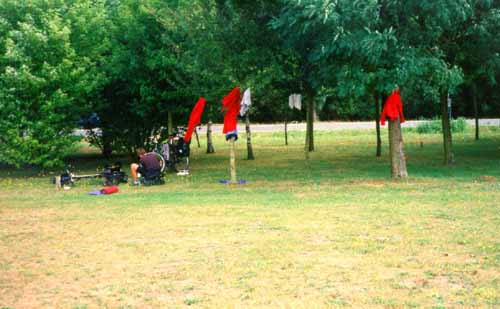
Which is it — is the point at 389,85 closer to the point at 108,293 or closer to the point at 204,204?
the point at 204,204

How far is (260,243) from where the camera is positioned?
10.3 meters

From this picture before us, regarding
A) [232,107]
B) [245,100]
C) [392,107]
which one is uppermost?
[245,100]

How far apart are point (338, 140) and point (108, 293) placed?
28168 millimetres

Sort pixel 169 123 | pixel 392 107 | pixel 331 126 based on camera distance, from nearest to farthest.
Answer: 1. pixel 392 107
2. pixel 169 123
3. pixel 331 126

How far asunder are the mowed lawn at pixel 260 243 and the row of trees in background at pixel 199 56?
2423mm

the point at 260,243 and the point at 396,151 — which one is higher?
the point at 396,151

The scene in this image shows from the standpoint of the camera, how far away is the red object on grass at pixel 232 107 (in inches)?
733

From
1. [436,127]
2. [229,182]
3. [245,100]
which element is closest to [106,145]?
[229,182]

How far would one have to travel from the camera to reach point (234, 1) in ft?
61.6

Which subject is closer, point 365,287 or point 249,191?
point 365,287

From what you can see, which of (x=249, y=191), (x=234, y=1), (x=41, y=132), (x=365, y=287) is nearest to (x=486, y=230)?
(x=365, y=287)

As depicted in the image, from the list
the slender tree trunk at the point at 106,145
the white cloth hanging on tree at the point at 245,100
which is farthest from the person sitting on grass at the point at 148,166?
the slender tree trunk at the point at 106,145

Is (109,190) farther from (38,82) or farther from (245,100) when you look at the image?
(38,82)

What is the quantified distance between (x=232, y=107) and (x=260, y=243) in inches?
352
